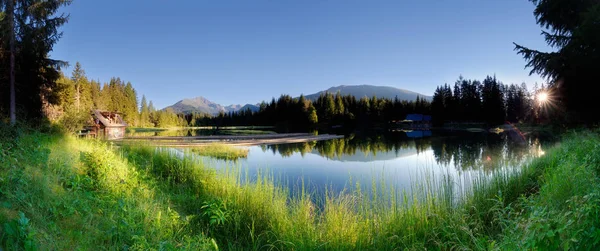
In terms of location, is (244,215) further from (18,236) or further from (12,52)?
(12,52)

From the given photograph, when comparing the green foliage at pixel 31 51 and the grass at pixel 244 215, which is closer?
→ the grass at pixel 244 215

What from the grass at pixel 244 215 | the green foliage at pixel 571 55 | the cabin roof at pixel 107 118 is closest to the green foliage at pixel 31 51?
the grass at pixel 244 215

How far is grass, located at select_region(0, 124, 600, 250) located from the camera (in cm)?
252

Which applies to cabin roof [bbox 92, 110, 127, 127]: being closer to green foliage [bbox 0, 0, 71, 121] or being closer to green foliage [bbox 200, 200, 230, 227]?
green foliage [bbox 0, 0, 71, 121]

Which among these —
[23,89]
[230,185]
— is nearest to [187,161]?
[230,185]

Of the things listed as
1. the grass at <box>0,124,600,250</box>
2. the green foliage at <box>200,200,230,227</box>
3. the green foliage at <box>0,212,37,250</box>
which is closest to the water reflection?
the grass at <box>0,124,600,250</box>

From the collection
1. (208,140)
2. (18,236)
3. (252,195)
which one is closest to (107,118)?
(208,140)

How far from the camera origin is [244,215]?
4.63 meters

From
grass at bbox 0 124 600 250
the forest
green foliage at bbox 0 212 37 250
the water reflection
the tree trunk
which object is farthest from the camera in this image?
the tree trunk

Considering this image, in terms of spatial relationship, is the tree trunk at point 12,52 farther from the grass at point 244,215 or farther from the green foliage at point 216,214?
the green foliage at point 216,214

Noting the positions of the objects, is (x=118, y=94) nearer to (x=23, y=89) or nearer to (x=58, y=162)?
(x=23, y=89)

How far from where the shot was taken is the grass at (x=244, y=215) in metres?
2.52

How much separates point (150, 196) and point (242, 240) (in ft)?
6.59

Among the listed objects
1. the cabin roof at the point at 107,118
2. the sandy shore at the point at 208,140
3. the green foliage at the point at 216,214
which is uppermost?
the cabin roof at the point at 107,118
